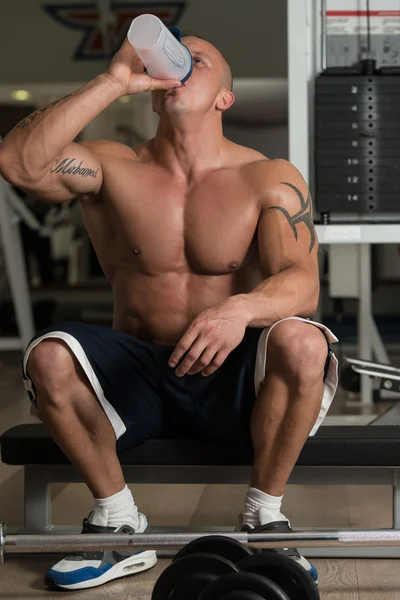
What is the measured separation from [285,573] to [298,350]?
45cm

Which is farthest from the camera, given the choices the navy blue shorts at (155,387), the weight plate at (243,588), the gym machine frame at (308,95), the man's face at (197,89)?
the gym machine frame at (308,95)

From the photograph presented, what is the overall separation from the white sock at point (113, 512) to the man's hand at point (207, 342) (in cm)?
34

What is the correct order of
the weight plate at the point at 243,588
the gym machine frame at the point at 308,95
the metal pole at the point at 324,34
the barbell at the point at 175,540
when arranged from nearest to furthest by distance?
the weight plate at the point at 243,588 → the barbell at the point at 175,540 → the gym machine frame at the point at 308,95 → the metal pole at the point at 324,34

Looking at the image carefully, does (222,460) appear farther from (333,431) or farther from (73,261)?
(73,261)

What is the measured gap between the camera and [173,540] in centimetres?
142

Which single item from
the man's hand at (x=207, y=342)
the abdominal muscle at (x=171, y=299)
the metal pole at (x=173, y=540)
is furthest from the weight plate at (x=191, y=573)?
the abdominal muscle at (x=171, y=299)

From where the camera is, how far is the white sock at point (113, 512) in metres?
1.67

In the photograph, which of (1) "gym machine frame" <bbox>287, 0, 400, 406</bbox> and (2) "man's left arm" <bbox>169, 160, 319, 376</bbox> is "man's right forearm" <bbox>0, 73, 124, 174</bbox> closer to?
(2) "man's left arm" <bbox>169, 160, 319, 376</bbox>

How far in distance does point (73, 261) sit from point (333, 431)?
5.15 meters

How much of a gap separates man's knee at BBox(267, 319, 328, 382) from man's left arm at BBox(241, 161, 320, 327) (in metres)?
0.03

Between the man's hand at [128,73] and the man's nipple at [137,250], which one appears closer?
the man's hand at [128,73]

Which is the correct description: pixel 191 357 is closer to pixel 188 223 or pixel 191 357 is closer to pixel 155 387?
pixel 155 387

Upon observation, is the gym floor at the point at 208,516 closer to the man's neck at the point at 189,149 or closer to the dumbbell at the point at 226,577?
the dumbbell at the point at 226,577

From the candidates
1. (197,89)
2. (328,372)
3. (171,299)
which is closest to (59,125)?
(197,89)
